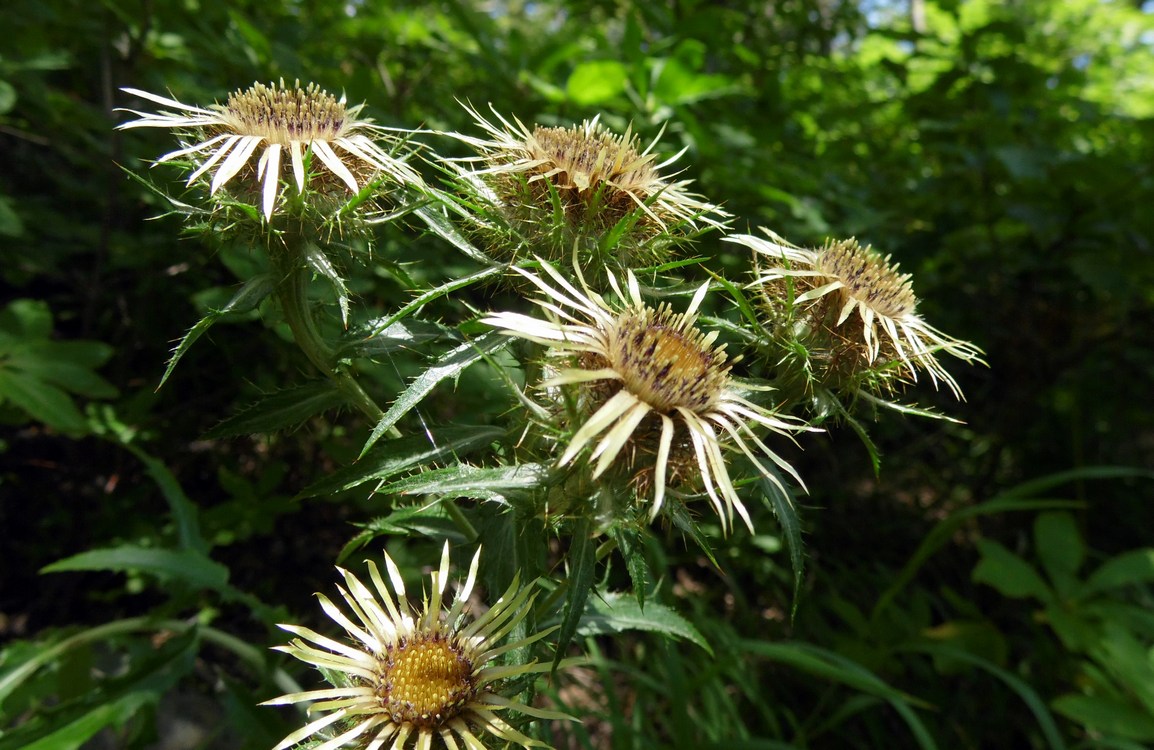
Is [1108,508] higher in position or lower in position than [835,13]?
lower

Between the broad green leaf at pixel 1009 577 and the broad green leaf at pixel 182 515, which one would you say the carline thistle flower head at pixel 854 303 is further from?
the broad green leaf at pixel 1009 577

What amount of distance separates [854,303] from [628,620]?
701 mm

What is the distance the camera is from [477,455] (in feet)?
4.55

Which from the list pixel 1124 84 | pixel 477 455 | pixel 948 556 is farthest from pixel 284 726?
pixel 1124 84

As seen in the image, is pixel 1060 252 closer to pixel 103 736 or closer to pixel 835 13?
pixel 835 13

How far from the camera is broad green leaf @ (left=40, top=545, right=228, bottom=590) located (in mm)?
1632

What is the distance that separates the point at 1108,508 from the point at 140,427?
4.70 metres

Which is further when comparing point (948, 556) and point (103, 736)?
point (948, 556)

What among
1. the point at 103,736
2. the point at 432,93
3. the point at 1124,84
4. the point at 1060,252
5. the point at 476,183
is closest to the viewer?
the point at 476,183

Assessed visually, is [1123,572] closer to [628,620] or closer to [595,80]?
[628,620]

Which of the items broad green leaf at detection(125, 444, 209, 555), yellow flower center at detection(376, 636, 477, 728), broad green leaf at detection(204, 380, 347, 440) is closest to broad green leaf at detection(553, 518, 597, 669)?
yellow flower center at detection(376, 636, 477, 728)

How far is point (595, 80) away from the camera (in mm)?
2115

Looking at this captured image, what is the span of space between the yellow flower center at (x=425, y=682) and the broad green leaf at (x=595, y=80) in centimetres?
166

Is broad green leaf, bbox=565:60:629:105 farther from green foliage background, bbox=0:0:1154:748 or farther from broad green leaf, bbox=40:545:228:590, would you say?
broad green leaf, bbox=40:545:228:590
